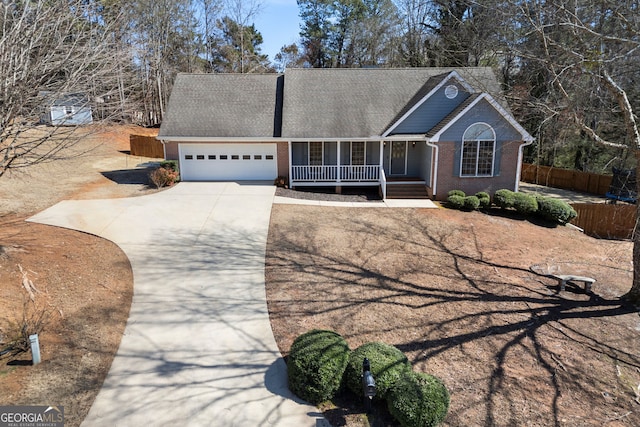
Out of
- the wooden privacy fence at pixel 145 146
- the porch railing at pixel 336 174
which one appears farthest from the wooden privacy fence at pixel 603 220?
the wooden privacy fence at pixel 145 146

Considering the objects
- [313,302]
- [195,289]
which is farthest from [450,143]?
[195,289]

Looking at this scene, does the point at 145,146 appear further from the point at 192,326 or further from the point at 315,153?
the point at 192,326

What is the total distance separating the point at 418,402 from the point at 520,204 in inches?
569

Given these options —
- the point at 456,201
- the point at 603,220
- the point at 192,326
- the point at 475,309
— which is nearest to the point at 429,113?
the point at 456,201

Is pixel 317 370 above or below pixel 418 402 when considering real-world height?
above

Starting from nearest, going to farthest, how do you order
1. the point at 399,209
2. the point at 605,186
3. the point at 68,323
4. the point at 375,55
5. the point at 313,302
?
the point at 68,323
the point at 313,302
the point at 399,209
the point at 605,186
the point at 375,55

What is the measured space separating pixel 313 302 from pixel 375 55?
39.6 m

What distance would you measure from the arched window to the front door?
3471 millimetres

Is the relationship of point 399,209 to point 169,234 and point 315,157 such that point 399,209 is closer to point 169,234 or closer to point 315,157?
point 315,157

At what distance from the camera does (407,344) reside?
8.12 m

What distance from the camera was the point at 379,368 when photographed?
21.0ft

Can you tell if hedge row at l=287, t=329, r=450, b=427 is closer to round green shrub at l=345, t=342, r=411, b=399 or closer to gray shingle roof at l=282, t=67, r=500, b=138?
round green shrub at l=345, t=342, r=411, b=399

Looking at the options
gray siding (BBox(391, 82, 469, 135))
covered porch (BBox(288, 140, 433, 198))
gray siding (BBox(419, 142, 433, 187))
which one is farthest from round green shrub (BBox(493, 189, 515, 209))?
gray siding (BBox(391, 82, 469, 135))

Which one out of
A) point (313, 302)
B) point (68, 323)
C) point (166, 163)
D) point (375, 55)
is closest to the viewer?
point (68, 323)
